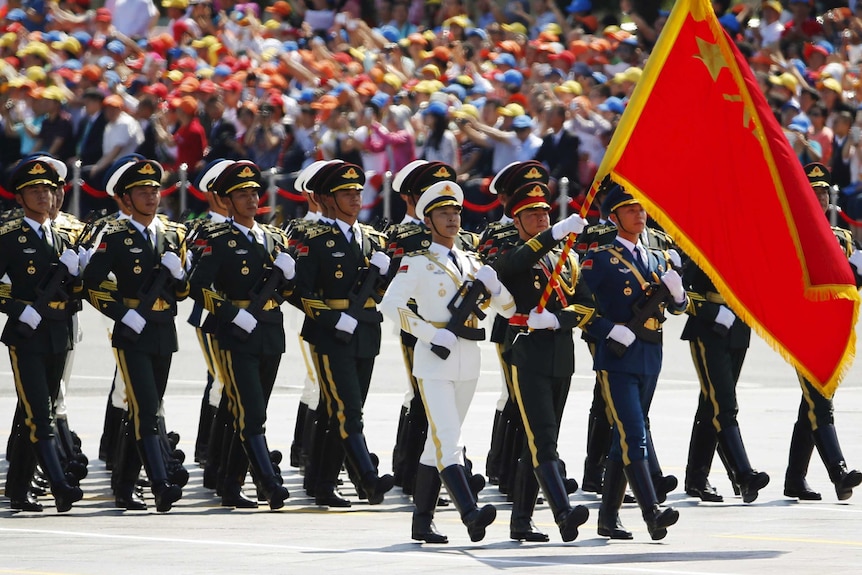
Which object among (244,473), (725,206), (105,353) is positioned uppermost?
(725,206)

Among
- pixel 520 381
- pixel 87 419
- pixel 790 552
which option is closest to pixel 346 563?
pixel 520 381

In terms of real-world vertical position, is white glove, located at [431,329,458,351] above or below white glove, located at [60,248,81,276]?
above

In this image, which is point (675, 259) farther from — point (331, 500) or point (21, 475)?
point (21, 475)

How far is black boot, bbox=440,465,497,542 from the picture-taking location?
10102mm

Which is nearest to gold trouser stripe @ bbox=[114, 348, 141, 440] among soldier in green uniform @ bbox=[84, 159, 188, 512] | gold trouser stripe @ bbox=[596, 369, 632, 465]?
soldier in green uniform @ bbox=[84, 159, 188, 512]

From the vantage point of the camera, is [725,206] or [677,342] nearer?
[725,206]

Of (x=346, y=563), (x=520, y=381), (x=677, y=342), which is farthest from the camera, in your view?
(x=677, y=342)

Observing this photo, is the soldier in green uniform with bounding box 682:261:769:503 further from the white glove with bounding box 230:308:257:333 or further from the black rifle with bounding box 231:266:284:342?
the white glove with bounding box 230:308:257:333

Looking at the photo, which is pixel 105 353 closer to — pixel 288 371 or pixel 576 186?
pixel 288 371

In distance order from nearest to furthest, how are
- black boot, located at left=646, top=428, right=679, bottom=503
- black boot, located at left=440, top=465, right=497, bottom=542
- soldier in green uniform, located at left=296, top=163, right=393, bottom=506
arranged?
black boot, located at left=440, top=465, right=497, bottom=542 < black boot, located at left=646, top=428, right=679, bottom=503 < soldier in green uniform, located at left=296, top=163, right=393, bottom=506

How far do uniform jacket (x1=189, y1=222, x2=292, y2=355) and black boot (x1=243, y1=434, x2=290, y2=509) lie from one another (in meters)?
0.54

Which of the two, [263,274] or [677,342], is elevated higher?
[263,274]

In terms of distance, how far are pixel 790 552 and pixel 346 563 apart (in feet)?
7.51

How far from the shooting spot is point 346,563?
967cm
